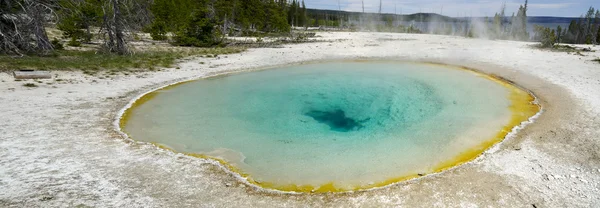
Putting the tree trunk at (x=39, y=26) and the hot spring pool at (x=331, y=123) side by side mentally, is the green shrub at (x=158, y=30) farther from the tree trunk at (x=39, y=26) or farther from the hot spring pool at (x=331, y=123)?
the hot spring pool at (x=331, y=123)

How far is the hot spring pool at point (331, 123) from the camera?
20.7ft

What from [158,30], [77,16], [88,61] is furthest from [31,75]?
[158,30]

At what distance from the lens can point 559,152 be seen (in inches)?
246

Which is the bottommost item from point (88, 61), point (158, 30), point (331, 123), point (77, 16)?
point (331, 123)

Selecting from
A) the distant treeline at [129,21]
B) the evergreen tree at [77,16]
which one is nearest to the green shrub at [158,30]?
the distant treeline at [129,21]

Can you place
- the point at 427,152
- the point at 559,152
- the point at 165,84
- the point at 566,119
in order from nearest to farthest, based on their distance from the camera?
the point at 559,152 < the point at 427,152 < the point at 566,119 < the point at 165,84

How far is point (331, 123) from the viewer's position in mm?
9281

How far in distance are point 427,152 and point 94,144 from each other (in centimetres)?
703

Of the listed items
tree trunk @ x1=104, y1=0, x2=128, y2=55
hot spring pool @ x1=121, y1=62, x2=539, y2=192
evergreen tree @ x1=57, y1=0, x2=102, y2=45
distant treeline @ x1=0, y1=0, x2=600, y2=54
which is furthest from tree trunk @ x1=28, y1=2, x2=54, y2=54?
hot spring pool @ x1=121, y1=62, x2=539, y2=192

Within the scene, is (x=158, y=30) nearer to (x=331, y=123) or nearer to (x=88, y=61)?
(x=88, y=61)

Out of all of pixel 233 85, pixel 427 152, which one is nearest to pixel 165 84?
pixel 233 85

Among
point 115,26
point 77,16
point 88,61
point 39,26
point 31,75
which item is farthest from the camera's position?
point 77,16

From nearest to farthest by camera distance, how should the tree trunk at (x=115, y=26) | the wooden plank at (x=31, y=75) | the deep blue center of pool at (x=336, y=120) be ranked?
the deep blue center of pool at (x=336, y=120), the wooden plank at (x=31, y=75), the tree trunk at (x=115, y=26)

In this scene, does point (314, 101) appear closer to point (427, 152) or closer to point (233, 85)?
point (233, 85)
